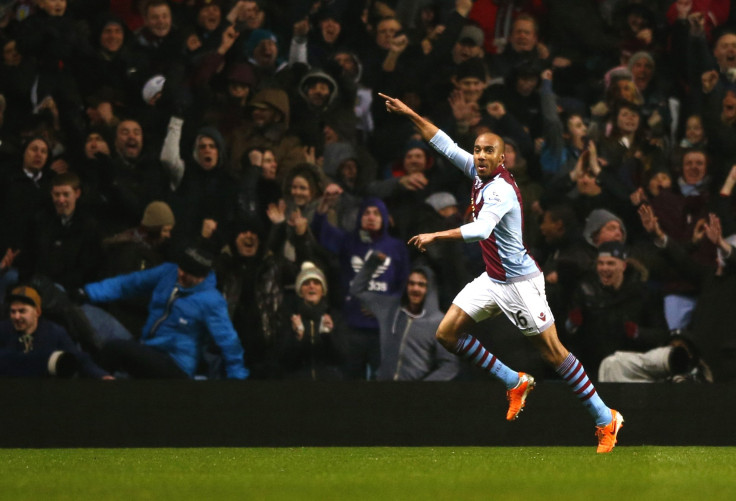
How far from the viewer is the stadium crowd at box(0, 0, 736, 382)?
1020 cm

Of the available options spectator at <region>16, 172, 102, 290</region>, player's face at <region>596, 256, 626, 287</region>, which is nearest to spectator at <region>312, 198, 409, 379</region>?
player's face at <region>596, 256, 626, 287</region>

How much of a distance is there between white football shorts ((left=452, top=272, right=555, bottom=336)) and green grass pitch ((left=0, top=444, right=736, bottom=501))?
35.5 inches

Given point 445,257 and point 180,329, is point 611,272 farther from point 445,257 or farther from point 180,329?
point 180,329

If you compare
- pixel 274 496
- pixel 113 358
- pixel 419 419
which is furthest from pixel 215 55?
pixel 274 496

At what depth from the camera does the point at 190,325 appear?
9.93 metres

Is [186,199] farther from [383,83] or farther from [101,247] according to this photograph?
[383,83]

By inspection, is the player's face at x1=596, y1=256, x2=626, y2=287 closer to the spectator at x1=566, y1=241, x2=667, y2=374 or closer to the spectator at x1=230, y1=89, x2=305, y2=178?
the spectator at x1=566, y1=241, x2=667, y2=374

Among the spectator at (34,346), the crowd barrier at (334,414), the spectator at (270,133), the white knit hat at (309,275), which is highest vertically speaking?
the spectator at (270,133)

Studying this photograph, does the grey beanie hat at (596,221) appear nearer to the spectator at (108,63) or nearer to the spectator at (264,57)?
the spectator at (264,57)

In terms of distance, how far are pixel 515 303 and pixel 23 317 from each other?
12.4 feet

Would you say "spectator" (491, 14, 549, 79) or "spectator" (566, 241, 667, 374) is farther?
"spectator" (491, 14, 549, 79)

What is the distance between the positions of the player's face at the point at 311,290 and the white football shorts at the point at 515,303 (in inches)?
77.3

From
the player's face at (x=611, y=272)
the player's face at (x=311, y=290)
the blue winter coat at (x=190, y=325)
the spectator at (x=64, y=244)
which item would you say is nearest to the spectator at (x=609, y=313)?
the player's face at (x=611, y=272)

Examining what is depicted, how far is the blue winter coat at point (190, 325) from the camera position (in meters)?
9.91
